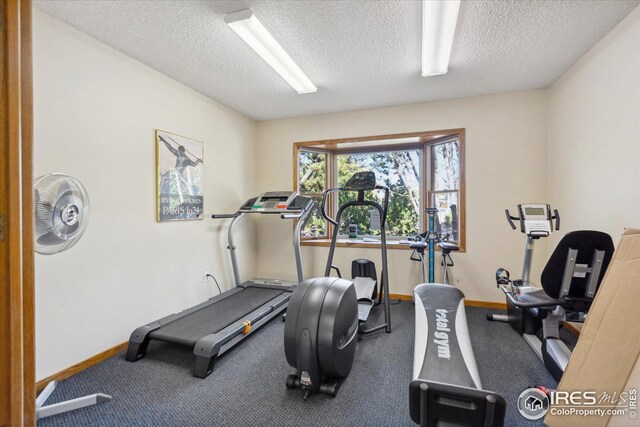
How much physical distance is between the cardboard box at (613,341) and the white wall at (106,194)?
3.18 meters

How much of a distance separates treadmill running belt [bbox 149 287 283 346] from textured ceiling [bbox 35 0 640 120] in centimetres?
242

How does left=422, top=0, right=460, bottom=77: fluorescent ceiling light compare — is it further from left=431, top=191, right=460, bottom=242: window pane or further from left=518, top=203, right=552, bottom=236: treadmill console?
left=431, top=191, right=460, bottom=242: window pane

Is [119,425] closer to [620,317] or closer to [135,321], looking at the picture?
[135,321]

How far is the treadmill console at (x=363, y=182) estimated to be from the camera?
2.85m

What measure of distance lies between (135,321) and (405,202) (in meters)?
3.62

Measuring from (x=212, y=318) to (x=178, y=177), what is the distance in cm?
152

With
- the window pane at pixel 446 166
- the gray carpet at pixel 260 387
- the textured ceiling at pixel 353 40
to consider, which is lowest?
the gray carpet at pixel 260 387

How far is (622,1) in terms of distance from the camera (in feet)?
6.18

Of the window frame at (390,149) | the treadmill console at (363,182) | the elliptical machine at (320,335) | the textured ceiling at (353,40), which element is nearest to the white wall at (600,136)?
the textured ceiling at (353,40)

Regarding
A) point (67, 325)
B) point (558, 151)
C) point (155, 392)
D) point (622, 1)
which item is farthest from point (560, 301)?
point (67, 325)

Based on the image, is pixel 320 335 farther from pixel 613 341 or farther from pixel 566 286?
pixel 566 286

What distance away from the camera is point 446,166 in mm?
3898

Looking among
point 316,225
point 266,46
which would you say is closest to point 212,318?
point 316,225

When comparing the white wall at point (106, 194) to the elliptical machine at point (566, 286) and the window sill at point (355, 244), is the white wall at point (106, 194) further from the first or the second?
the elliptical machine at point (566, 286)
